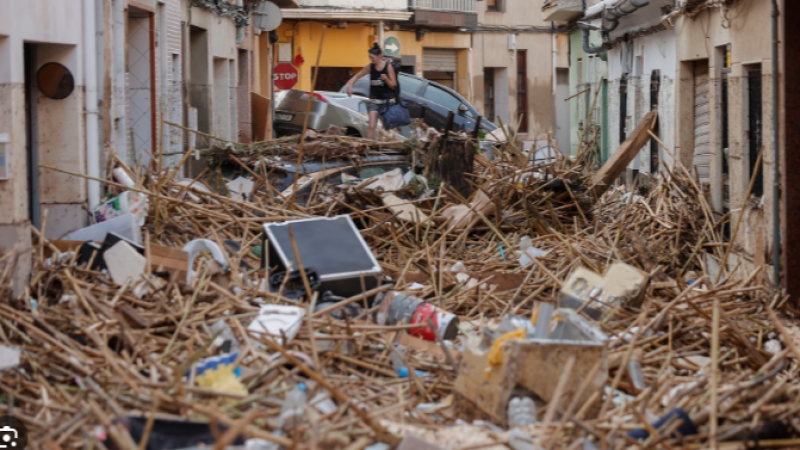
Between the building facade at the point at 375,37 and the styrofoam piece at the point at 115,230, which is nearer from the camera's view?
the styrofoam piece at the point at 115,230

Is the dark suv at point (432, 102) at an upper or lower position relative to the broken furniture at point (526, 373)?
upper

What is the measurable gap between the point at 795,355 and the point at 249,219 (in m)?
4.84

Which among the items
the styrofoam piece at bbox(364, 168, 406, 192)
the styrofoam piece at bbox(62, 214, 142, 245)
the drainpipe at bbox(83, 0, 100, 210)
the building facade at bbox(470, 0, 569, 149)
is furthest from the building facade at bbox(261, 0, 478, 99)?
the styrofoam piece at bbox(62, 214, 142, 245)

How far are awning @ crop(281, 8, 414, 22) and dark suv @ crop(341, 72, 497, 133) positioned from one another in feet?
30.9

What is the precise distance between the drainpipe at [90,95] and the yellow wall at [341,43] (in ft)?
72.1

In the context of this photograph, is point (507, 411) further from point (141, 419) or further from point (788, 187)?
point (788, 187)

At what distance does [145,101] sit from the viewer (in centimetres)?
1287

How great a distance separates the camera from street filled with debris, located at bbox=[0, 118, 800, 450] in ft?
16.2

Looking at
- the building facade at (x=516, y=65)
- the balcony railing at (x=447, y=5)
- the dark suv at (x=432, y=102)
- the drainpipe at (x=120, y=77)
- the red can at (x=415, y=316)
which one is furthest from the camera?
the building facade at (x=516, y=65)

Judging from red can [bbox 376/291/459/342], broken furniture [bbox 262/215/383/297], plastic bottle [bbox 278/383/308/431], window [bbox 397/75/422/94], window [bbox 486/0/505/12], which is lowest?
plastic bottle [bbox 278/383/308/431]

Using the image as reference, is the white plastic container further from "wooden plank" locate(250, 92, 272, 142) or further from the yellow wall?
the yellow wall

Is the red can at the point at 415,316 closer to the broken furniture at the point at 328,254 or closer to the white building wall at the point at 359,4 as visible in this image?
the broken furniture at the point at 328,254

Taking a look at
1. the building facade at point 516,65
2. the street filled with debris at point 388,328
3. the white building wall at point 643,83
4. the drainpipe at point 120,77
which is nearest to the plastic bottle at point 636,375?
the street filled with debris at point 388,328

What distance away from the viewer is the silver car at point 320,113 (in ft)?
63.6
